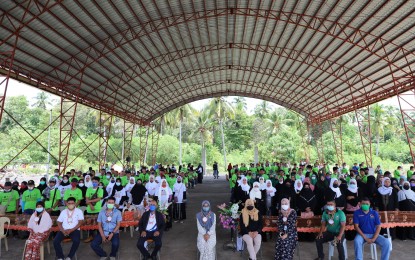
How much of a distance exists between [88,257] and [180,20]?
11574 mm

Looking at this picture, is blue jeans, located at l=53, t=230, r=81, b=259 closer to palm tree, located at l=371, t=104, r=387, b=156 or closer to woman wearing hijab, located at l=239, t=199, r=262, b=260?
woman wearing hijab, located at l=239, t=199, r=262, b=260

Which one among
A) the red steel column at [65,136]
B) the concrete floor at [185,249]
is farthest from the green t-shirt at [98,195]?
the red steel column at [65,136]

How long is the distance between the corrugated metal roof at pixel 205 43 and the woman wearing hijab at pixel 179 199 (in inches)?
280

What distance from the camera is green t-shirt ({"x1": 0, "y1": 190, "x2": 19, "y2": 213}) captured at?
7891mm

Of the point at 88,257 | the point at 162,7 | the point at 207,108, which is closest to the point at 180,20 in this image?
the point at 162,7

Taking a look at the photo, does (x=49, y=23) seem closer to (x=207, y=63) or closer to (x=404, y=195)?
(x=207, y=63)

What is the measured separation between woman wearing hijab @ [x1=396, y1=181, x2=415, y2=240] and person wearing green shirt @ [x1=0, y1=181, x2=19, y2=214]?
31.6 feet

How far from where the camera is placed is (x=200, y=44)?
58.9ft

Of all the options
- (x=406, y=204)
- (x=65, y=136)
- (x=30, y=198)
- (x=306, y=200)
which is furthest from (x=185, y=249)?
(x=65, y=136)

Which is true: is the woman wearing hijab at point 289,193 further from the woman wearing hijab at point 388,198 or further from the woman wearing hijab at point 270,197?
the woman wearing hijab at point 388,198

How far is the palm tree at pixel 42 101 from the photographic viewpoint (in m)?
52.2

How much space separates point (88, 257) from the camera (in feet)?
21.1

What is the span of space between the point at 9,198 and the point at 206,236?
18.0 ft

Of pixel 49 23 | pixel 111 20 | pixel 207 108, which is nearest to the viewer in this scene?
pixel 49 23
